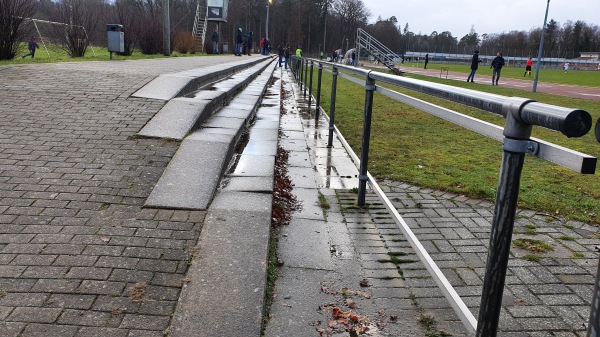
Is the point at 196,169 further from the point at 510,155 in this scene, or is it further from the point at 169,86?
the point at 169,86

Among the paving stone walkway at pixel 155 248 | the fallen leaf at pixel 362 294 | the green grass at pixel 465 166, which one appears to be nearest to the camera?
the paving stone walkway at pixel 155 248

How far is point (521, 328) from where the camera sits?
260 cm

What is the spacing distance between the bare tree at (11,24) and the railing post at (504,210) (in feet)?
44.1

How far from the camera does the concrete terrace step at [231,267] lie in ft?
7.80

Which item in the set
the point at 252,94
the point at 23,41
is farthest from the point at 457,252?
the point at 23,41

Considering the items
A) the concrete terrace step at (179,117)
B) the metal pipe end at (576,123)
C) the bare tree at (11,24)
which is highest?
the bare tree at (11,24)

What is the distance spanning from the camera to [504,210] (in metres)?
1.61

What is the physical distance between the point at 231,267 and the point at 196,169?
1.64 m

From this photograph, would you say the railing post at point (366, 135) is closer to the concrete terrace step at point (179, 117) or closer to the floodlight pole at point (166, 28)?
the concrete terrace step at point (179, 117)

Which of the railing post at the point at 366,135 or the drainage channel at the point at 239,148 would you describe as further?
the drainage channel at the point at 239,148

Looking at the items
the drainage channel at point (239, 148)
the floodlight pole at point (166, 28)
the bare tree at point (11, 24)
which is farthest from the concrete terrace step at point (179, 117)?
the floodlight pole at point (166, 28)

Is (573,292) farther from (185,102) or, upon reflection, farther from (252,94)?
(252,94)

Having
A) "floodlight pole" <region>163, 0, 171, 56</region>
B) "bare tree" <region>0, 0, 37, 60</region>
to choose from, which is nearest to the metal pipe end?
"bare tree" <region>0, 0, 37, 60</region>

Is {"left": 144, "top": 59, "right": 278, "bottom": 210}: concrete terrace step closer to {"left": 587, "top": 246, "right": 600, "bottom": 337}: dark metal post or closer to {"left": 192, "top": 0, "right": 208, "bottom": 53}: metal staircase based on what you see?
{"left": 587, "top": 246, "right": 600, "bottom": 337}: dark metal post
